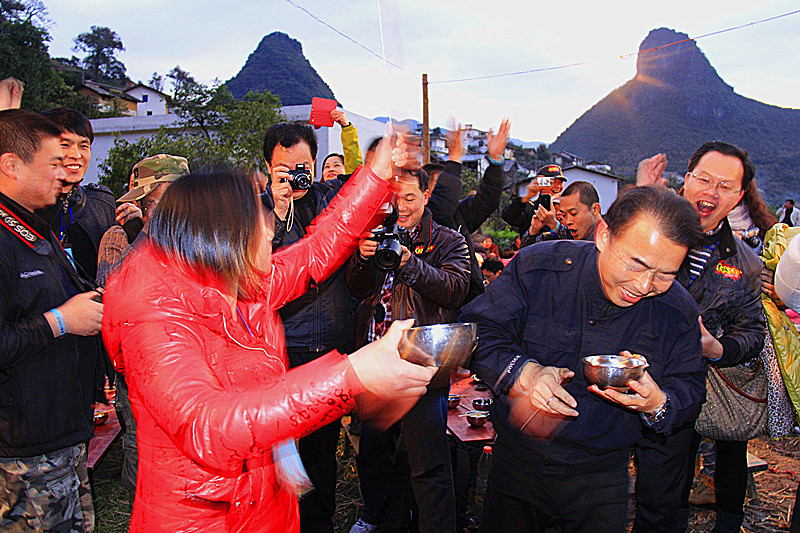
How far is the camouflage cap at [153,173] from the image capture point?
3.43m

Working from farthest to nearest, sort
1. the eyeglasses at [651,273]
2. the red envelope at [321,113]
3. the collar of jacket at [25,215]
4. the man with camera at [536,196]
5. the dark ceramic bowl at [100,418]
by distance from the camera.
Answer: the man with camera at [536,196], the dark ceramic bowl at [100,418], the red envelope at [321,113], the collar of jacket at [25,215], the eyeglasses at [651,273]

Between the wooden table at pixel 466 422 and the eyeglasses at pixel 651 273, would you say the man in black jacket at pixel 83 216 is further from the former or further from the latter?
the eyeglasses at pixel 651 273

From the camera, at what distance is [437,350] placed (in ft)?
4.11

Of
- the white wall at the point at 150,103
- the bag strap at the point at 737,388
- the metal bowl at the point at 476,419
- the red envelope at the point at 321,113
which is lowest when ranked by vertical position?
the metal bowl at the point at 476,419

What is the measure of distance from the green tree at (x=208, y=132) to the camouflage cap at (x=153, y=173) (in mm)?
17311

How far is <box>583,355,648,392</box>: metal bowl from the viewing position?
1869mm

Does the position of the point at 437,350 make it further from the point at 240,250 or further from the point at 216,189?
the point at 216,189

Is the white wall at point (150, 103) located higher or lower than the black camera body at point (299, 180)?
higher

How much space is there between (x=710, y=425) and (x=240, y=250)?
3.02 metres

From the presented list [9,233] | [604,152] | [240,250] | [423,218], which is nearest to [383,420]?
[240,250]

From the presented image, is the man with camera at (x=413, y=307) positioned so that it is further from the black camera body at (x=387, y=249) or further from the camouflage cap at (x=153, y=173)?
the camouflage cap at (x=153, y=173)

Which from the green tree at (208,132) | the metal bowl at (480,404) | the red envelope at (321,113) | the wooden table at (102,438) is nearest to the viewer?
the wooden table at (102,438)

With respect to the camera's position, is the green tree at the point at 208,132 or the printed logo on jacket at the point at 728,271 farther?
the green tree at the point at 208,132

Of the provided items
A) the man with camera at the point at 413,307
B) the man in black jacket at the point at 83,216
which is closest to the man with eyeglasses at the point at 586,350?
the man with camera at the point at 413,307
